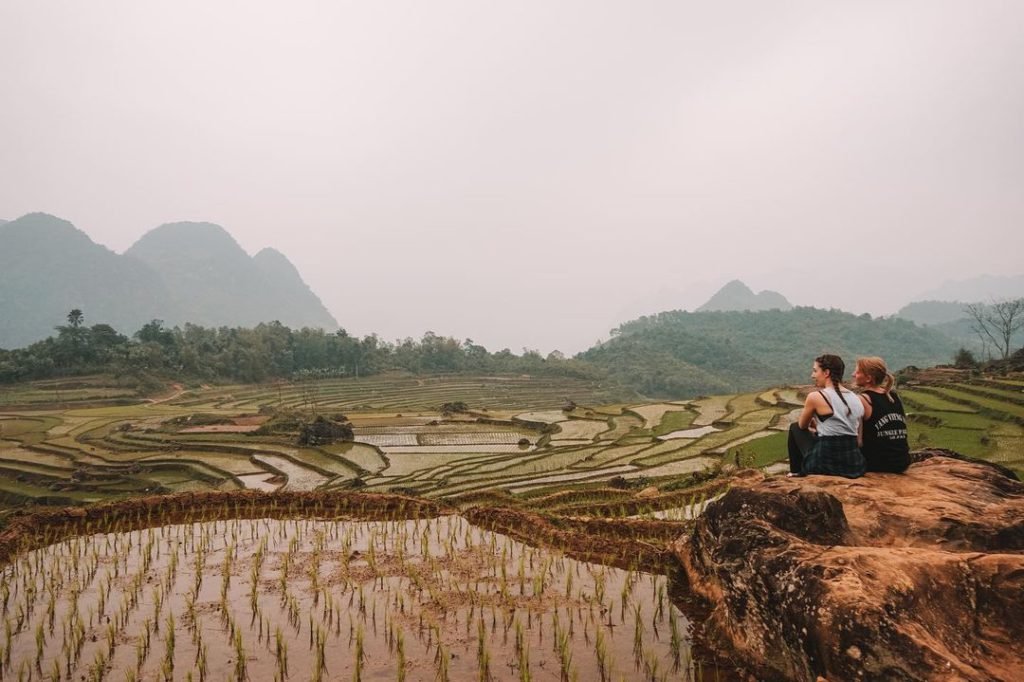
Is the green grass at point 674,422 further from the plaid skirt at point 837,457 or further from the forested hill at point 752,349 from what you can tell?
the forested hill at point 752,349

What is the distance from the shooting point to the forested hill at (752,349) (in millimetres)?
83625

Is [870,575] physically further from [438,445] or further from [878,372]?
[438,445]

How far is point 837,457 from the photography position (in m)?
6.22

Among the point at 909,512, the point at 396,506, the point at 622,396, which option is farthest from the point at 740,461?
the point at 622,396

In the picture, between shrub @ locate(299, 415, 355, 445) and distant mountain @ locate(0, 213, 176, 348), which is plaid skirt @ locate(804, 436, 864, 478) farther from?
distant mountain @ locate(0, 213, 176, 348)

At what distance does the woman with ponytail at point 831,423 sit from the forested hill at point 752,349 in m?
73.9

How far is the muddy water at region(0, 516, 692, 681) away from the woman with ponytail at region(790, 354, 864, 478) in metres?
2.35

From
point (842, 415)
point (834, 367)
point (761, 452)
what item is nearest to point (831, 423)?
point (842, 415)

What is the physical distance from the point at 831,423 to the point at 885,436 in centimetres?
97

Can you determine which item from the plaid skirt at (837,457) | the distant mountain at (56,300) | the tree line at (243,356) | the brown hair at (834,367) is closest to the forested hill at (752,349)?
the tree line at (243,356)

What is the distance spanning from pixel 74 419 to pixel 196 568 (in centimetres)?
3407

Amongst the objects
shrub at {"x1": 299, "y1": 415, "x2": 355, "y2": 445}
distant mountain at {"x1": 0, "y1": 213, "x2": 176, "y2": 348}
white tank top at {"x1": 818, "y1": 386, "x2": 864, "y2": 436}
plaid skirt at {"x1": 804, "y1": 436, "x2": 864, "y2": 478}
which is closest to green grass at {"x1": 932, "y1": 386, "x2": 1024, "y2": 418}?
plaid skirt at {"x1": 804, "y1": 436, "x2": 864, "y2": 478}

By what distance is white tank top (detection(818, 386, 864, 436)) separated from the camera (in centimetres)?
586

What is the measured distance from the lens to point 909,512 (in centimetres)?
539
